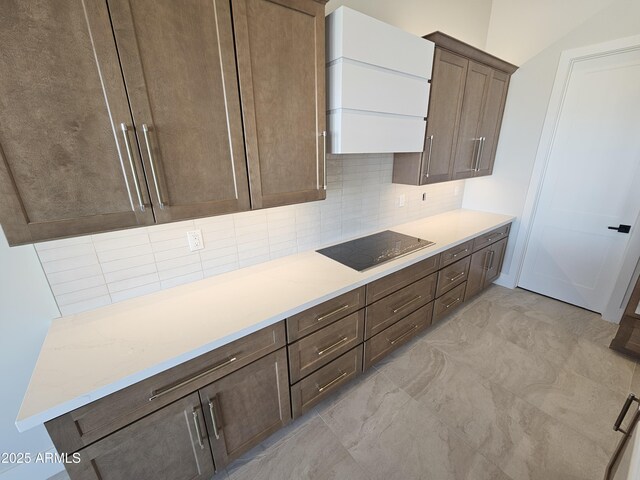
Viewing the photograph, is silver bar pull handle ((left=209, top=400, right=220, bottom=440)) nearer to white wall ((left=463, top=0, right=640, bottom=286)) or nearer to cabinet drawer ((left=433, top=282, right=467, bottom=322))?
cabinet drawer ((left=433, top=282, right=467, bottom=322))

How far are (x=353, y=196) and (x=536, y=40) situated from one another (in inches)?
93.5

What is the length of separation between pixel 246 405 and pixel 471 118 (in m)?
2.74

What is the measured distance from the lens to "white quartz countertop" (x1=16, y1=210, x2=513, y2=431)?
891 millimetres

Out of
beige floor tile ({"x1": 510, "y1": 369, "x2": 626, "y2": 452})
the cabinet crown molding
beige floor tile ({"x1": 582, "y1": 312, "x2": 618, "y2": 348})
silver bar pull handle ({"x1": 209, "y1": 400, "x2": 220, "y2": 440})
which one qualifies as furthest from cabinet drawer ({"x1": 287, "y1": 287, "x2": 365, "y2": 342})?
beige floor tile ({"x1": 582, "y1": 312, "x2": 618, "y2": 348})

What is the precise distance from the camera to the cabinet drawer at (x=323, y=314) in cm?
136

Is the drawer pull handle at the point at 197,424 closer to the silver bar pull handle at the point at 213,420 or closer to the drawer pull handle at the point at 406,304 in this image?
the silver bar pull handle at the point at 213,420

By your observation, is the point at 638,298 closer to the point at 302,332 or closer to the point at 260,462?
the point at 302,332

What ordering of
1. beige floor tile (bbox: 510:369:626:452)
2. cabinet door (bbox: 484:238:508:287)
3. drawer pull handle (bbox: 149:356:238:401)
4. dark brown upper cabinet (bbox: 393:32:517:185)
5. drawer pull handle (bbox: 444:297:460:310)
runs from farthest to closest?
cabinet door (bbox: 484:238:508:287) < drawer pull handle (bbox: 444:297:460:310) < dark brown upper cabinet (bbox: 393:32:517:185) < beige floor tile (bbox: 510:369:626:452) < drawer pull handle (bbox: 149:356:238:401)

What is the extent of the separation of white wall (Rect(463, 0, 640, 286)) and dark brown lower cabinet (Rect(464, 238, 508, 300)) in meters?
0.18

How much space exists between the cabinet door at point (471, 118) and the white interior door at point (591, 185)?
0.83 meters

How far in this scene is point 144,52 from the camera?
0.94 m

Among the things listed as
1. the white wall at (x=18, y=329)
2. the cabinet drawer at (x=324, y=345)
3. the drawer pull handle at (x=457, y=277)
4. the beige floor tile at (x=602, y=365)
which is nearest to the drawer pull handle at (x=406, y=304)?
the cabinet drawer at (x=324, y=345)

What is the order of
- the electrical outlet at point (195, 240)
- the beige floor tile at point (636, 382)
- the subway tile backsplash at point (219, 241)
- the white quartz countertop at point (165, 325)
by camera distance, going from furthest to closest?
the beige floor tile at point (636, 382) → the electrical outlet at point (195, 240) → the subway tile backsplash at point (219, 241) → the white quartz countertop at point (165, 325)

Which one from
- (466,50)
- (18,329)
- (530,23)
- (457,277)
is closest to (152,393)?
(18,329)
